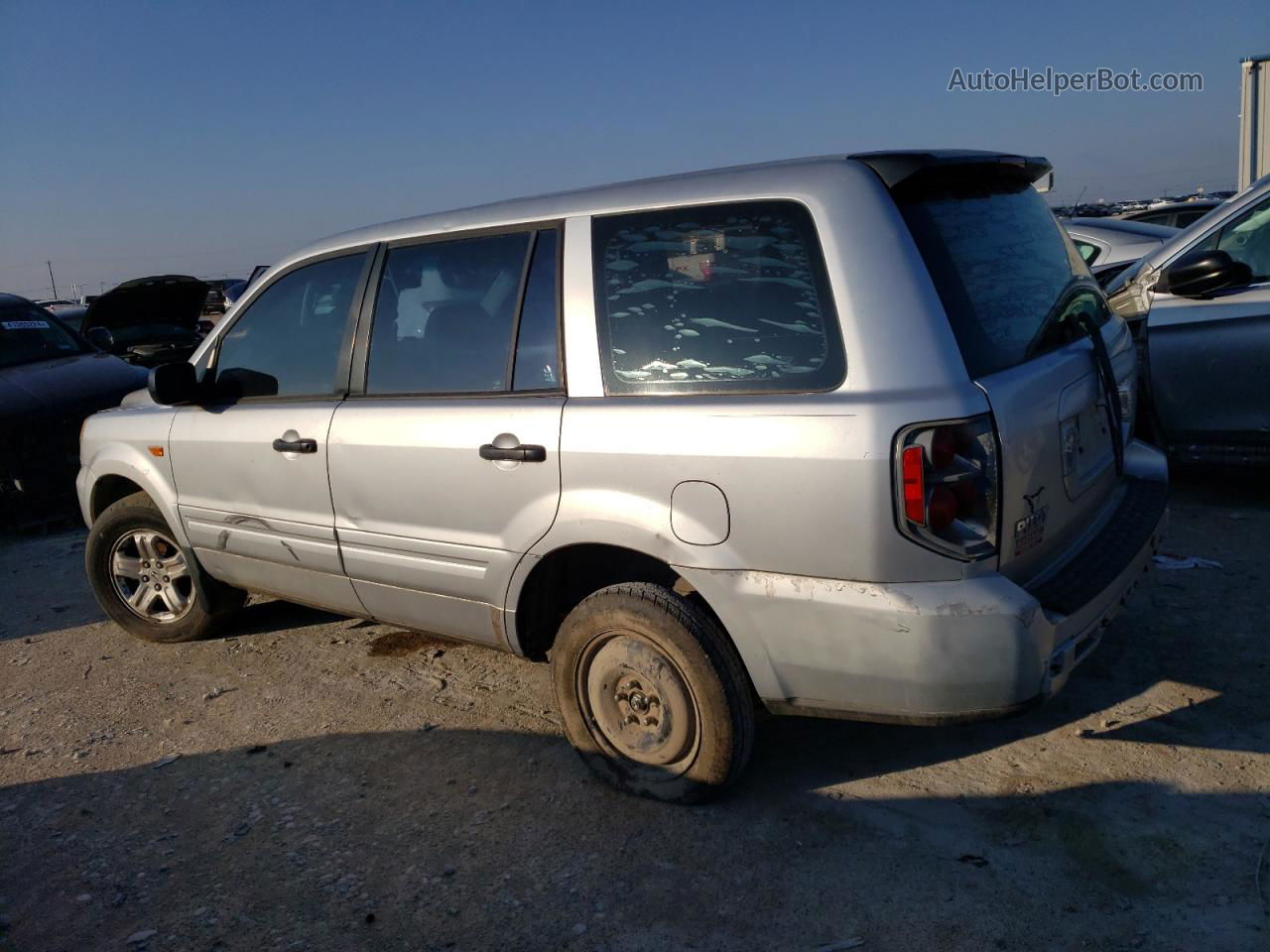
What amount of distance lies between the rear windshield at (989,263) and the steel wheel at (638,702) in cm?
127

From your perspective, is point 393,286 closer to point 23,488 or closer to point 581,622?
point 581,622

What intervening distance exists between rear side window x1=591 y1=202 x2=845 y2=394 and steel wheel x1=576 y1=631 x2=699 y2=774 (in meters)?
0.81

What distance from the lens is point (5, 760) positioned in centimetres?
404

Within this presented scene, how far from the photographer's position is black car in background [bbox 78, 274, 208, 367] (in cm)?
999

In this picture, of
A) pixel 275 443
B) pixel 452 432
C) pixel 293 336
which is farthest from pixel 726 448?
pixel 293 336

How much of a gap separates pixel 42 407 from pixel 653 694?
6318 millimetres

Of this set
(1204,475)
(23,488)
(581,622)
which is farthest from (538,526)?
(23,488)

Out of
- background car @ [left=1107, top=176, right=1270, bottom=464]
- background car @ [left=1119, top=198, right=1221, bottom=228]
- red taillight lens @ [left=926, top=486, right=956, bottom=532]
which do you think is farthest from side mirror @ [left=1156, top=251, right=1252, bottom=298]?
background car @ [left=1119, top=198, right=1221, bottom=228]

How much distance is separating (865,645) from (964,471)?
522mm

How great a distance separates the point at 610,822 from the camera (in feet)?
10.6

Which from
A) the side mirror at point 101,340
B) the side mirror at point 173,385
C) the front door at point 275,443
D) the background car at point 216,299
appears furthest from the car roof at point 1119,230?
the background car at point 216,299

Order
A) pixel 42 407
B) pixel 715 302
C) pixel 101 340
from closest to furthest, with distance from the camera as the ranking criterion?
pixel 715 302, pixel 42 407, pixel 101 340

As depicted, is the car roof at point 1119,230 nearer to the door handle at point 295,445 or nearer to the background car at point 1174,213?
the background car at point 1174,213

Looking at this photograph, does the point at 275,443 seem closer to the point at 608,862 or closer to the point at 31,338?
the point at 608,862
